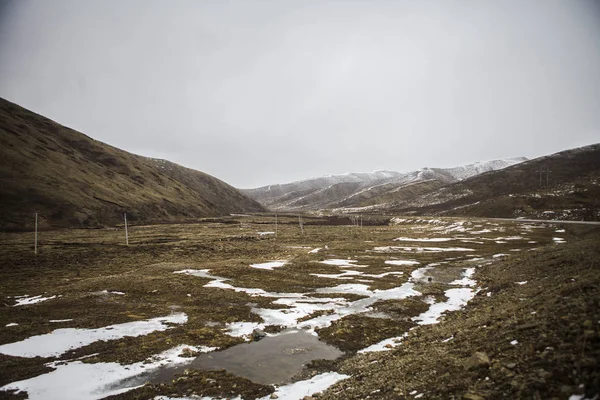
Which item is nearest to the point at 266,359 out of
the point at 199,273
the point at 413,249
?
the point at 199,273

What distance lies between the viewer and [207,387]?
1534 cm

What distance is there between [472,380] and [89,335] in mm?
25285

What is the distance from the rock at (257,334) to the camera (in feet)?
73.4

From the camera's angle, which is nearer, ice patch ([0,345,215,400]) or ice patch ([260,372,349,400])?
ice patch ([260,372,349,400])

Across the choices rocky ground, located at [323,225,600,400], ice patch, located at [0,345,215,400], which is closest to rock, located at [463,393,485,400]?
rocky ground, located at [323,225,600,400]

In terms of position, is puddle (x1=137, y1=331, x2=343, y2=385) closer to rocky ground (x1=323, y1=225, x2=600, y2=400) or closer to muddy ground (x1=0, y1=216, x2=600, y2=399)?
muddy ground (x1=0, y1=216, x2=600, y2=399)

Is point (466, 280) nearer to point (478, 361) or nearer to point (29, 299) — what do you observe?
point (478, 361)

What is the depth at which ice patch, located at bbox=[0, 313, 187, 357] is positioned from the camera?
1988 cm

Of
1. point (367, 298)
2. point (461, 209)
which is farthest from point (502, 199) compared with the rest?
point (367, 298)

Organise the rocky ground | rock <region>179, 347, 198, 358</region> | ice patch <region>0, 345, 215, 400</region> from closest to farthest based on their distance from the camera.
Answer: the rocky ground < ice patch <region>0, 345, 215, 400</region> < rock <region>179, 347, 198, 358</region>

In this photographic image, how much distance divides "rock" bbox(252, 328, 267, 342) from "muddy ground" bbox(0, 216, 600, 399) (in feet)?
2.67

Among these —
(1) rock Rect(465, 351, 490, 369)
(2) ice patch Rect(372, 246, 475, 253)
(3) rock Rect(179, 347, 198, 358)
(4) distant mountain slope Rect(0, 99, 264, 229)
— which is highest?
(4) distant mountain slope Rect(0, 99, 264, 229)

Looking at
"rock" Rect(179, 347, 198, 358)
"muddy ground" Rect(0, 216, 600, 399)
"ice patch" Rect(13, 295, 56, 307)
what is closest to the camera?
"muddy ground" Rect(0, 216, 600, 399)

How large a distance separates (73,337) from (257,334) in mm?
13505
